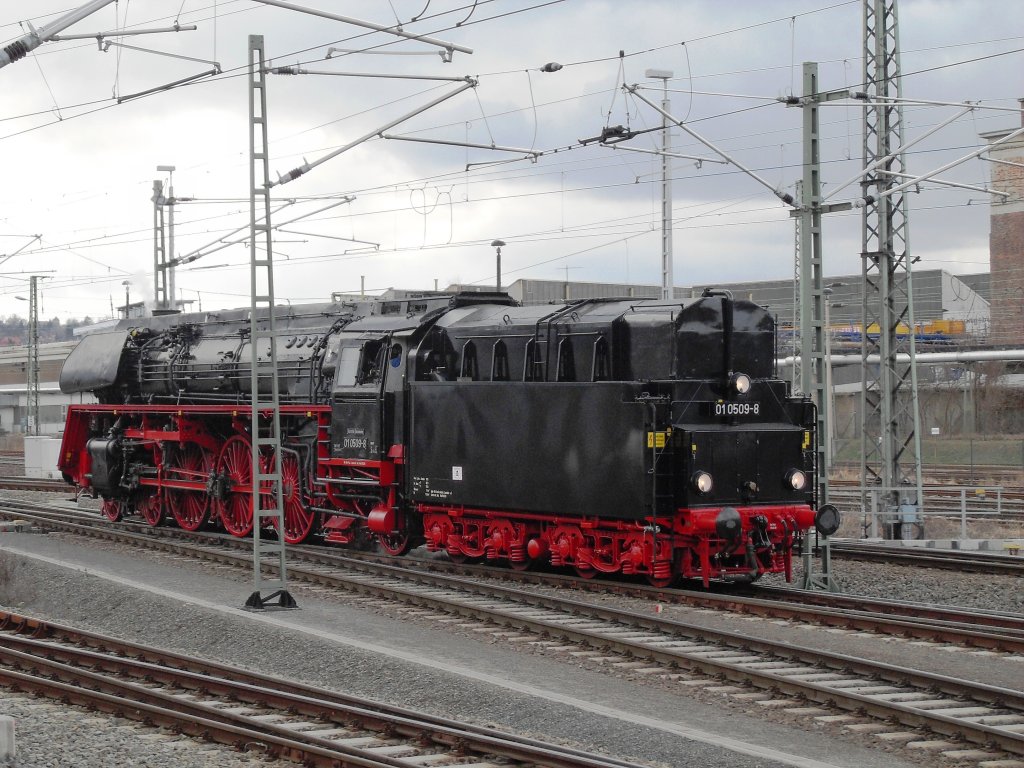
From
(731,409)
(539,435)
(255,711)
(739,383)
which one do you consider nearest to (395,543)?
(539,435)

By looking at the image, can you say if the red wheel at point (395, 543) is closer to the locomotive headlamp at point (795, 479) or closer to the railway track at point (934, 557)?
the locomotive headlamp at point (795, 479)

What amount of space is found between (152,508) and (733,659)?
571 inches

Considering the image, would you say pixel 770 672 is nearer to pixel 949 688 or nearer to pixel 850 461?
pixel 949 688

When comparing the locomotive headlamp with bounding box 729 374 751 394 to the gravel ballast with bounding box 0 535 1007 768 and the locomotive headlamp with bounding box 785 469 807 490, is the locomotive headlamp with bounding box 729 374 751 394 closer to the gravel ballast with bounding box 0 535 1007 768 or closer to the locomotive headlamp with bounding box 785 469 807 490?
the locomotive headlamp with bounding box 785 469 807 490

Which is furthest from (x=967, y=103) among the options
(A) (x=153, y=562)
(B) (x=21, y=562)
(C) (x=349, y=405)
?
(B) (x=21, y=562)

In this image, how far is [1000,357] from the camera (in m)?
44.6

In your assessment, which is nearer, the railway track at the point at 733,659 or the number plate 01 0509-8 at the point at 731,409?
the railway track at the point at 733,659

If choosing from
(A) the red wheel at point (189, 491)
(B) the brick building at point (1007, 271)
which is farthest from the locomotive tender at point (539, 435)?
(B) the brick building at point (1007, 271)

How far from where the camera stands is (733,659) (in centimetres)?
1059

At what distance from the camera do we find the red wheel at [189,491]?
2092cm

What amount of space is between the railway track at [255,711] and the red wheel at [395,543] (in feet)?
18.7

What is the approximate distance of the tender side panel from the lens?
1353 centimetres

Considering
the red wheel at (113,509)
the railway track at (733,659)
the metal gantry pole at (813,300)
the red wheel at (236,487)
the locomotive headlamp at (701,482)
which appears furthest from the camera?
the red wheel at (113,509)

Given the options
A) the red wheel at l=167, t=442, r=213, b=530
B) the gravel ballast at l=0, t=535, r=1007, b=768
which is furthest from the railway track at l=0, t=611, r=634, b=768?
Result: the red wheel at l=167, t=442, r=213, b=530
